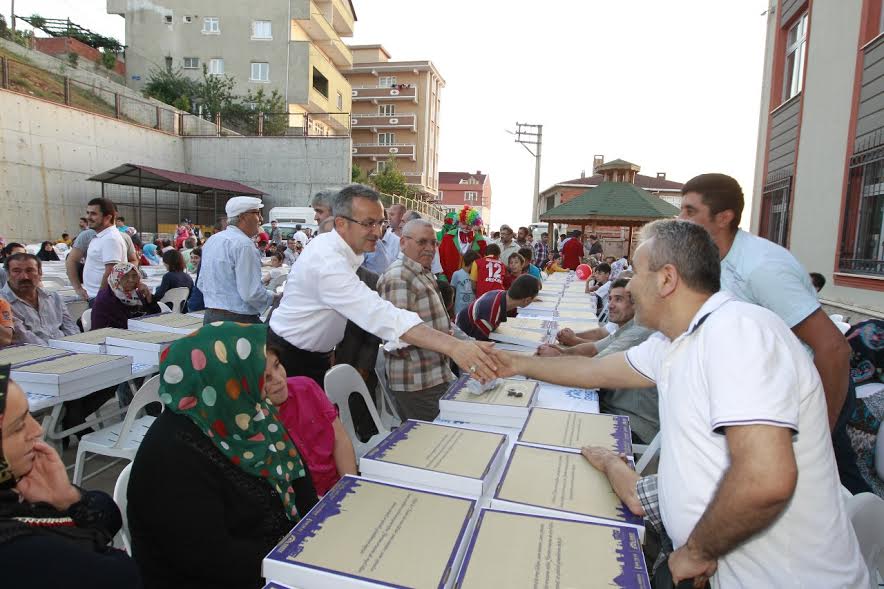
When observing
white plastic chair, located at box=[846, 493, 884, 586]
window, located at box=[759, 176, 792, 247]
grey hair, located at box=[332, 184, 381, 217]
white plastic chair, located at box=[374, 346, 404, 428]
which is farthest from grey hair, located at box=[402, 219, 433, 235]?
window, located at box=[759, 176, 792, 247]

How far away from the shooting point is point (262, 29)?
3177 centimetres

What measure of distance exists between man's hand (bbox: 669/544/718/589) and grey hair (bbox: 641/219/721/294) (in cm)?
66

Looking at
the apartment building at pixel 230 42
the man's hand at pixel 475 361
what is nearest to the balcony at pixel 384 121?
the apartment building at pixel 230 42

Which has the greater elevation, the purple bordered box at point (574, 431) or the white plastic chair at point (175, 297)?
the purple bordered box at point (574, 431)

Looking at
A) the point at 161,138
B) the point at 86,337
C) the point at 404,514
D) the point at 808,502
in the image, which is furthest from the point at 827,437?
the point at 161,138

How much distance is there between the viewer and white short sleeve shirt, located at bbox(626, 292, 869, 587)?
114 cm

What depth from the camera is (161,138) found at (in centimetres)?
2264

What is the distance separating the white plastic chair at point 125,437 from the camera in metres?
2.68

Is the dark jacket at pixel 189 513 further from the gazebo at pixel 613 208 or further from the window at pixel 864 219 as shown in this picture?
the gazebo at pixel 613 208

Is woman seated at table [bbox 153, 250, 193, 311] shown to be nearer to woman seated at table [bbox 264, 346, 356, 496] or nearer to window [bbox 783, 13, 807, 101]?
woman seated at table [bbox 264, 346, 356, 496]

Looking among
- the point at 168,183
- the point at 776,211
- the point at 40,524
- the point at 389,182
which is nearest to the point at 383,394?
the point at 40,524

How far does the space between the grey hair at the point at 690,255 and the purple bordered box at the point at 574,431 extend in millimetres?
753

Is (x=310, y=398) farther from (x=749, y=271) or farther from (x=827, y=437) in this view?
(x=749, y=271)

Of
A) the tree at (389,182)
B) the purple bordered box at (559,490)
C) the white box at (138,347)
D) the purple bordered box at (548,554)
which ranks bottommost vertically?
the white box at (138,347)
